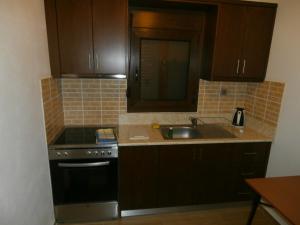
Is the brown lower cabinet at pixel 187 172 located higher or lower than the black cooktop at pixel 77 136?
lower

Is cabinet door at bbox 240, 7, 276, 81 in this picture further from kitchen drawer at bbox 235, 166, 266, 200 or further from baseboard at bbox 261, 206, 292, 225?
baseboard at bbox 261, 206, 292, 225

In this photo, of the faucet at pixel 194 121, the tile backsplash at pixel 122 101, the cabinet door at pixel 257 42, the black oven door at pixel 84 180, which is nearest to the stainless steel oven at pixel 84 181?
the black oven door at pixel 84 180

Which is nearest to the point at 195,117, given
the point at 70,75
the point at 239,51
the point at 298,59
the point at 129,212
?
the point at 239,51

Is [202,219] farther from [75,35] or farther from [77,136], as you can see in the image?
[75,35]

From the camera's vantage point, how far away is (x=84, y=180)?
193 cm

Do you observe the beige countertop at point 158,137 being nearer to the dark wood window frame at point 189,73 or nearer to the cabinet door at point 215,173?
the cabinet door at point 215,173

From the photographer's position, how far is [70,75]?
1.91 m

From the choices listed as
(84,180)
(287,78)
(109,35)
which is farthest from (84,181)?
(287,78)

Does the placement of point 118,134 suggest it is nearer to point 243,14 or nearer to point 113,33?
point 113,33

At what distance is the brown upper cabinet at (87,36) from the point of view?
1776 millimetres

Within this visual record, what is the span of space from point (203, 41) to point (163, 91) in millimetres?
749

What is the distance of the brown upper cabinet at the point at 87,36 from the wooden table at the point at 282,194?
1547 millimetres

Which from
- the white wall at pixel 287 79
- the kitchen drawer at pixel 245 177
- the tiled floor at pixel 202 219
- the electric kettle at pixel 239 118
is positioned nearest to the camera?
the white wall at pixel 287 79

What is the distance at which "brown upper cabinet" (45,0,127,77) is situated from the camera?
5.83ft
